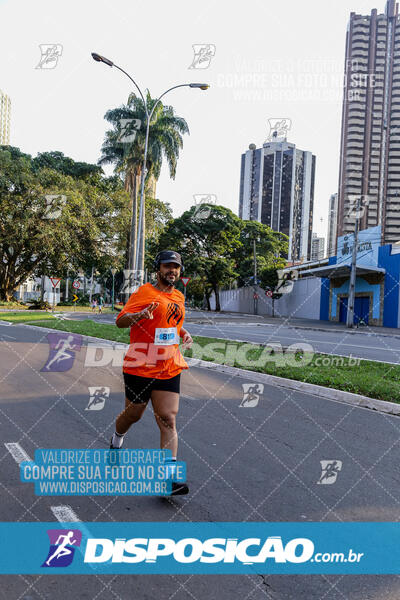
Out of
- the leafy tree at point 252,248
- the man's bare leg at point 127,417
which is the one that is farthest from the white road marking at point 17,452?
the leafy tree at point 252,248

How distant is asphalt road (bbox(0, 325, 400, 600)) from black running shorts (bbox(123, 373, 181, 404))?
0.74 m

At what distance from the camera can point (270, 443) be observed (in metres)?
5.13

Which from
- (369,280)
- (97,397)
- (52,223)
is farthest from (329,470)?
(52,223)

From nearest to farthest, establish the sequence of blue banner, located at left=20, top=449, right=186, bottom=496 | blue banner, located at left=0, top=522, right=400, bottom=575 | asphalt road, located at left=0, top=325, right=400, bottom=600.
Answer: asphalt road, located at left=0, top=325, right=400, bottom=600 < blue banner, located at left=0, top=522, right=400, bottom=575 < blue banner, located at left=20, top=449, right=186, bottom=496

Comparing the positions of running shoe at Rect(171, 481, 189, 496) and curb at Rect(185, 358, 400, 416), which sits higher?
running shoe at Rect(171, 481, 189, 496)

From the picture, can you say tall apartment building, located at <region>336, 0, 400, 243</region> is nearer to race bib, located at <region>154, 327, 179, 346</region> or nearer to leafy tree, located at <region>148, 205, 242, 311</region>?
leafy tree, located at <region>148, 205, 242, 311</region>

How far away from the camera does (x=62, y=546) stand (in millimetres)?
2957

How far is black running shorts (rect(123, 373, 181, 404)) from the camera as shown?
382 centimetres

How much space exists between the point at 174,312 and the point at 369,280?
33.9 m

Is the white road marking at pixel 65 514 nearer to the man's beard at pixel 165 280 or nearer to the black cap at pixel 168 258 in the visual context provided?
the man's beard at pixel 165 280

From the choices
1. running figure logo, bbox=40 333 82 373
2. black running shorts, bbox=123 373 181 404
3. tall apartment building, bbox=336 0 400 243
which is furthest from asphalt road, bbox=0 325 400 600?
tall apartment building, bbox=336 0 400 243

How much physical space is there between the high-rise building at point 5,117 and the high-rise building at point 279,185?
93.8 m

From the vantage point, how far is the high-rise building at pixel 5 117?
6269 inches

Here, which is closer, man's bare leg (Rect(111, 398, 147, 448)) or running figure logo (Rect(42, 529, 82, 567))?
running figure logo (Rect(42, 529, 82, 567))
